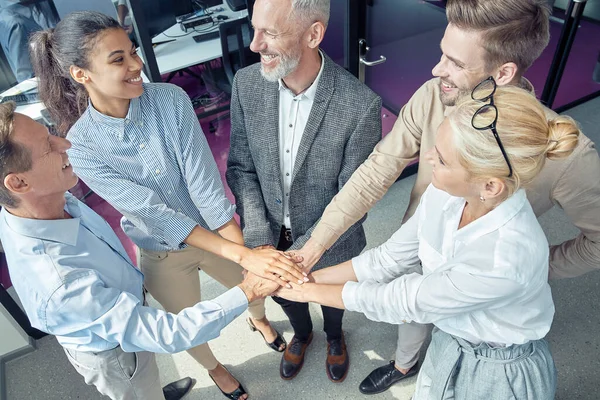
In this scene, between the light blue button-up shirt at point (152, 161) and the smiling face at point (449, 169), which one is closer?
the smiling face at point (449, 169)

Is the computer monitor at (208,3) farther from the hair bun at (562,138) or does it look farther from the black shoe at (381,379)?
the hair bun at (562,138)

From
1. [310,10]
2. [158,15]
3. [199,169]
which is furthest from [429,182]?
[158,15]

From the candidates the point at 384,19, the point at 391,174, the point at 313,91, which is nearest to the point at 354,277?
the point at 391,174

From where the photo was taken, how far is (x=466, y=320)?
4.43 ft

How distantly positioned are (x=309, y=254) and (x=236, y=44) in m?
2.19

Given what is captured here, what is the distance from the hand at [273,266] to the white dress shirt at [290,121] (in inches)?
11.1

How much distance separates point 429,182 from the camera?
65.1 inches

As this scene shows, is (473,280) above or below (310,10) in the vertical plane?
below

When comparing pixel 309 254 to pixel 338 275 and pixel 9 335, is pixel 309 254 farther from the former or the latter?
pixel 9 335

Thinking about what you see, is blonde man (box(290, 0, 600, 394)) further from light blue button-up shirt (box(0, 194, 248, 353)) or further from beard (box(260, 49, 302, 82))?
light blue button-up shirt (box(0, 194, 248, 353))

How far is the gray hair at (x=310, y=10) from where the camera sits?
1562 millimetres

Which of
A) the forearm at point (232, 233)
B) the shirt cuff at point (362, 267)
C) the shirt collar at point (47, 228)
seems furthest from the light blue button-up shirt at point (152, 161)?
the shirt cuff at point (362, 267)

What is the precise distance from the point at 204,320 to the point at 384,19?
3018mm

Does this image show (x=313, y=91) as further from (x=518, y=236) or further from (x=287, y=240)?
(x=518, y=236)
